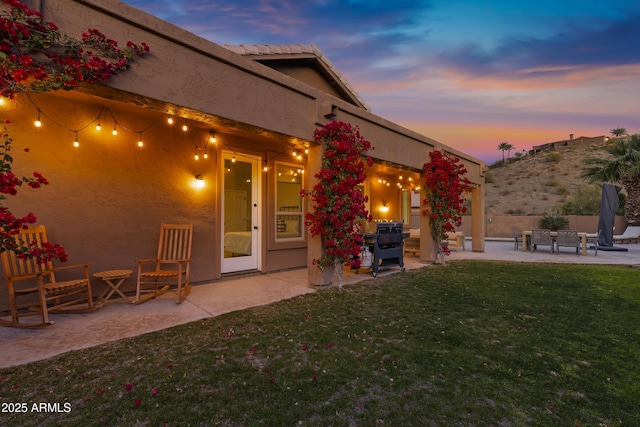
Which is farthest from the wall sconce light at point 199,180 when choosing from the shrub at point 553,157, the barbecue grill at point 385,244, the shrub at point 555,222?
the shrub at point 553,157

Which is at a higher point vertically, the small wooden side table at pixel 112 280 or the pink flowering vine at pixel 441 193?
the pink flowering vine at pixel 441 193

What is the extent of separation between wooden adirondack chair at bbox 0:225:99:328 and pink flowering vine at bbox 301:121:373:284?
328 centimetres

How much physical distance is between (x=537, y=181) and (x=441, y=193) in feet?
100.0

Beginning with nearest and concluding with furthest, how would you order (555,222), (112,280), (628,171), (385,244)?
1. (112,280)
2. (385,244)
3. (628,171)
4. (555,222)

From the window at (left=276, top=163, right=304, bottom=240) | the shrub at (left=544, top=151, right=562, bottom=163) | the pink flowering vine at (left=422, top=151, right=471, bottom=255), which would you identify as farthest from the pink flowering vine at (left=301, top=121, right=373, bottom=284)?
the shrub at (left=544, top=151, right=562, bottom=163)

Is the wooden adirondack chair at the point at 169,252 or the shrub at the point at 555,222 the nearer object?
the wooden adirondack chair at the point at 169,252

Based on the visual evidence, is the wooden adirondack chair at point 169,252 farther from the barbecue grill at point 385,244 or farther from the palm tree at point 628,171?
the palm tree at point 628,171

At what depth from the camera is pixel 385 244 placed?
6188mm

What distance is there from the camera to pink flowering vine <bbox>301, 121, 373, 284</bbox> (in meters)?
4.70

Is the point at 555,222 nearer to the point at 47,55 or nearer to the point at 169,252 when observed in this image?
the point at 169,252

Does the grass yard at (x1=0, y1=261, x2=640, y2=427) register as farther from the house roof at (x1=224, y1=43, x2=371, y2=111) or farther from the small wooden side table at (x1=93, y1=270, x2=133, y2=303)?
the house roof at (x1=224, y1=43, x2=371, y2=111)

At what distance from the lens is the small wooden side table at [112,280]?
3789 mm

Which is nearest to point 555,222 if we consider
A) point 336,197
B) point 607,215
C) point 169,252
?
point 607,215

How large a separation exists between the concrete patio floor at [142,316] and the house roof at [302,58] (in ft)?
14.2
